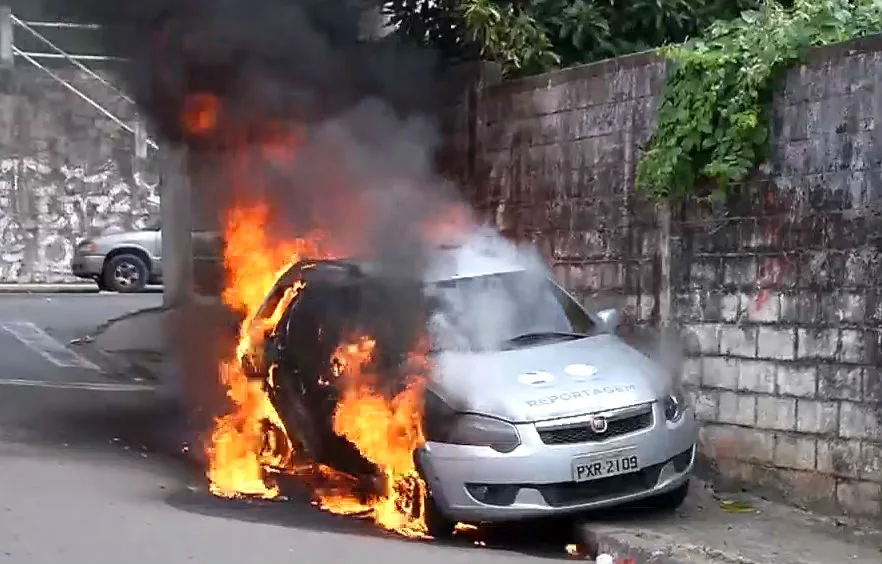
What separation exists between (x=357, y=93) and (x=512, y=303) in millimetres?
3557

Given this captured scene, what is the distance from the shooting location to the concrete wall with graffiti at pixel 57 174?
76.1ft

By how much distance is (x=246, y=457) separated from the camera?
9742mm

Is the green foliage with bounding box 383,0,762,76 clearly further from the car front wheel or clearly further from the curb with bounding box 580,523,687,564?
the car front wheel

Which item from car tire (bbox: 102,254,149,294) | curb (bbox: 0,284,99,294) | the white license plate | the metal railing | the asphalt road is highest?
the metal railing

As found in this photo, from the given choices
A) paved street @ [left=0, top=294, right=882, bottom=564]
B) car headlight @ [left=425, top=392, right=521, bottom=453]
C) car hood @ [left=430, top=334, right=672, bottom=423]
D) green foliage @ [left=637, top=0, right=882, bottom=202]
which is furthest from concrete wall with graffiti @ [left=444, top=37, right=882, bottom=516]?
car headlight @ [left=425, top=392, right=521, bottom=453]

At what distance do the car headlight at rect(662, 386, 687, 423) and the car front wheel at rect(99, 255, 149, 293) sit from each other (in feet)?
53.4

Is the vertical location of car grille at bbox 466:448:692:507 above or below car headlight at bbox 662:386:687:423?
below

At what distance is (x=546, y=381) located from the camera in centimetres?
756

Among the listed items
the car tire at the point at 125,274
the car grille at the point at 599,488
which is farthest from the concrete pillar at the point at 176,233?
the car grille at the point at 599,488

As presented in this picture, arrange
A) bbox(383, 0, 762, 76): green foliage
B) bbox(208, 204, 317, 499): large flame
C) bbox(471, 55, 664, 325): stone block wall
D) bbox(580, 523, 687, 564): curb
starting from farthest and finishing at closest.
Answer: bbox(383, 0, 762, 76): green foliage → bbox(471, 55, 664, 325): stone block wall → bbox(208, 204, 317, 499): large flame → bbox(580, 523, 687, 564): curb

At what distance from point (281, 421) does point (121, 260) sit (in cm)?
1440

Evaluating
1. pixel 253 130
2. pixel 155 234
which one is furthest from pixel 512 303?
pixel 155 234

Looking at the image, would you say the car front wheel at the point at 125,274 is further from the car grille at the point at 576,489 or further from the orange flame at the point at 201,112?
the car grille at the point at 576,489

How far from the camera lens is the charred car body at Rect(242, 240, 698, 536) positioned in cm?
725
